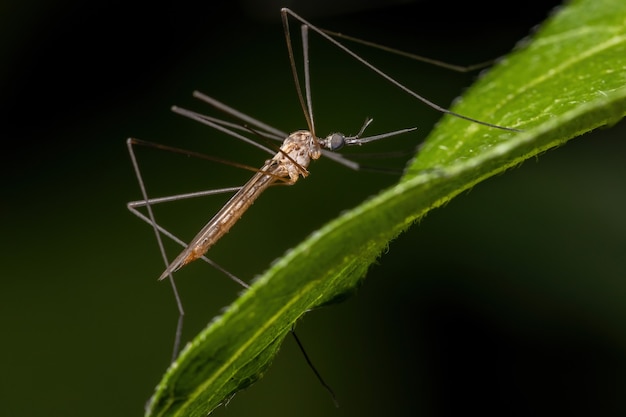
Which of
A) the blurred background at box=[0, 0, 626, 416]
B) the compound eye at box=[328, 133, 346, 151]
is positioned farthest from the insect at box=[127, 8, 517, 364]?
the blurred background at box=[0, 0, 626, 416]

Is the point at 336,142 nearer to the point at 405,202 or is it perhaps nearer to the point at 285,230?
the point at 285,230

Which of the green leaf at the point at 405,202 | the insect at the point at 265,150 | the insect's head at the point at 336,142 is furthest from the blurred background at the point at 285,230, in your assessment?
the green leaf at the point at 405,202

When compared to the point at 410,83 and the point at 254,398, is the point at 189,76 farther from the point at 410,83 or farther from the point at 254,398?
the point at 254,398

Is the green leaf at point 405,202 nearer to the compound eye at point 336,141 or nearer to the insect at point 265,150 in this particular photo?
the insect at point 265,150

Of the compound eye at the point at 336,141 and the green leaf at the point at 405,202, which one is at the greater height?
the green leaf at the point at 405,202

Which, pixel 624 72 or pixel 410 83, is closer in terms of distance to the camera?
pixel 624 72

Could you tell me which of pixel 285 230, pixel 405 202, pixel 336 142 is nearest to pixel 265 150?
pixel 336 142

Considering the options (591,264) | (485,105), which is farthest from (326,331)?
(485,105)
